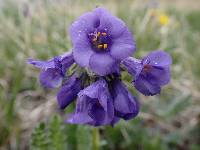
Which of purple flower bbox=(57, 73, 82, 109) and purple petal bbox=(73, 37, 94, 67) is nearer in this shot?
purple petal bbox=(73, 37, 94, 67)

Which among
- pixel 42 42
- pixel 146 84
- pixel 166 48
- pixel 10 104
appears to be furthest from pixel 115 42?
pixel 42 42

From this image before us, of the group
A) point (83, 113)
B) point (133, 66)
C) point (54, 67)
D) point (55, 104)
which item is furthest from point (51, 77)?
point (55, 104)

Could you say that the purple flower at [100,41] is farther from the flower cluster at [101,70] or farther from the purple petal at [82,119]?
the purple petal at [82,119]

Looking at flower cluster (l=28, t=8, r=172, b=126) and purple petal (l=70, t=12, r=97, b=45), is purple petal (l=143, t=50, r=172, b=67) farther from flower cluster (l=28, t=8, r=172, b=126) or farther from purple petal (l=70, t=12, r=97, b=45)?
purple petal (l=70, t=12, r=97, b=45)

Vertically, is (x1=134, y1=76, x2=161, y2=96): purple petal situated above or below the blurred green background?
above

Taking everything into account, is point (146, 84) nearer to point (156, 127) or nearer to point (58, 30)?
point (156, 127)

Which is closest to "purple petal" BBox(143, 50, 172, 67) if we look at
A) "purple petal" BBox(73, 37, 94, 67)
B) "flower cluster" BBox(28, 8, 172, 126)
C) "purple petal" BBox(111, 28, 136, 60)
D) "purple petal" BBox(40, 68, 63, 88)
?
"flower cluster" BBox(28, 8, 172, 126)
